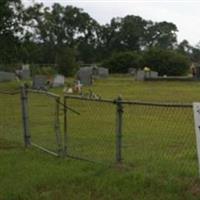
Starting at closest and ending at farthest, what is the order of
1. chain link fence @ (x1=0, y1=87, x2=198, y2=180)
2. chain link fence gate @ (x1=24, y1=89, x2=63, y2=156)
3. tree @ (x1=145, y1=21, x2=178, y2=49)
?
chain link fence @ (x1=0, y1=87, x2=198, y2=180), chain link fence gate @ (x1=24, y1=89, x2=63, y2=156), tree @ (x1=145, y1=21, x2=178, y2=49)

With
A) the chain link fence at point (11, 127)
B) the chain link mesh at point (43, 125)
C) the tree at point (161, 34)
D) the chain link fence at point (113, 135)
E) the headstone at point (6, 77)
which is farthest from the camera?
the tree at point (161, 34)

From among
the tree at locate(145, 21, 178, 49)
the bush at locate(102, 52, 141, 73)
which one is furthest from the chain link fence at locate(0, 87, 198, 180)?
the tree at locate(145, 21, 178, 49)

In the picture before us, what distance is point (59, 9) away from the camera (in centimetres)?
13188

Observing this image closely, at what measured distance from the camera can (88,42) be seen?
134 metres

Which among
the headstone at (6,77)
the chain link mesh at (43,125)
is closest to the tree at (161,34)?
the headstone at (6,77)

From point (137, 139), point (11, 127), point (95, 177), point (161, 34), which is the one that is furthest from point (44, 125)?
point (161, 34)

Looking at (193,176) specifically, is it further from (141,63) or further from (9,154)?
(141,63)

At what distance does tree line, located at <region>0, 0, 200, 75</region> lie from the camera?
4575 centimetres

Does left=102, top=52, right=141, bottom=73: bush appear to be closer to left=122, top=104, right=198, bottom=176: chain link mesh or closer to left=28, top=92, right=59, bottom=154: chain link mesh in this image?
left=28, top=92, right=59, bottom=154: chain link mesh

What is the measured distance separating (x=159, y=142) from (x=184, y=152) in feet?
3.98

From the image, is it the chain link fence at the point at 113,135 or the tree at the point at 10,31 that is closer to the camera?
the chain link fence at the point at 113,135

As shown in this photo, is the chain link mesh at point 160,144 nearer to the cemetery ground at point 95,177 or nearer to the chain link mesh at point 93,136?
the cemetery ground at point 95,177

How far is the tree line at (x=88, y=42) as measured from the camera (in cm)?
4575

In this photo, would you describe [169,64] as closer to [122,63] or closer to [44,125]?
[122,63]
